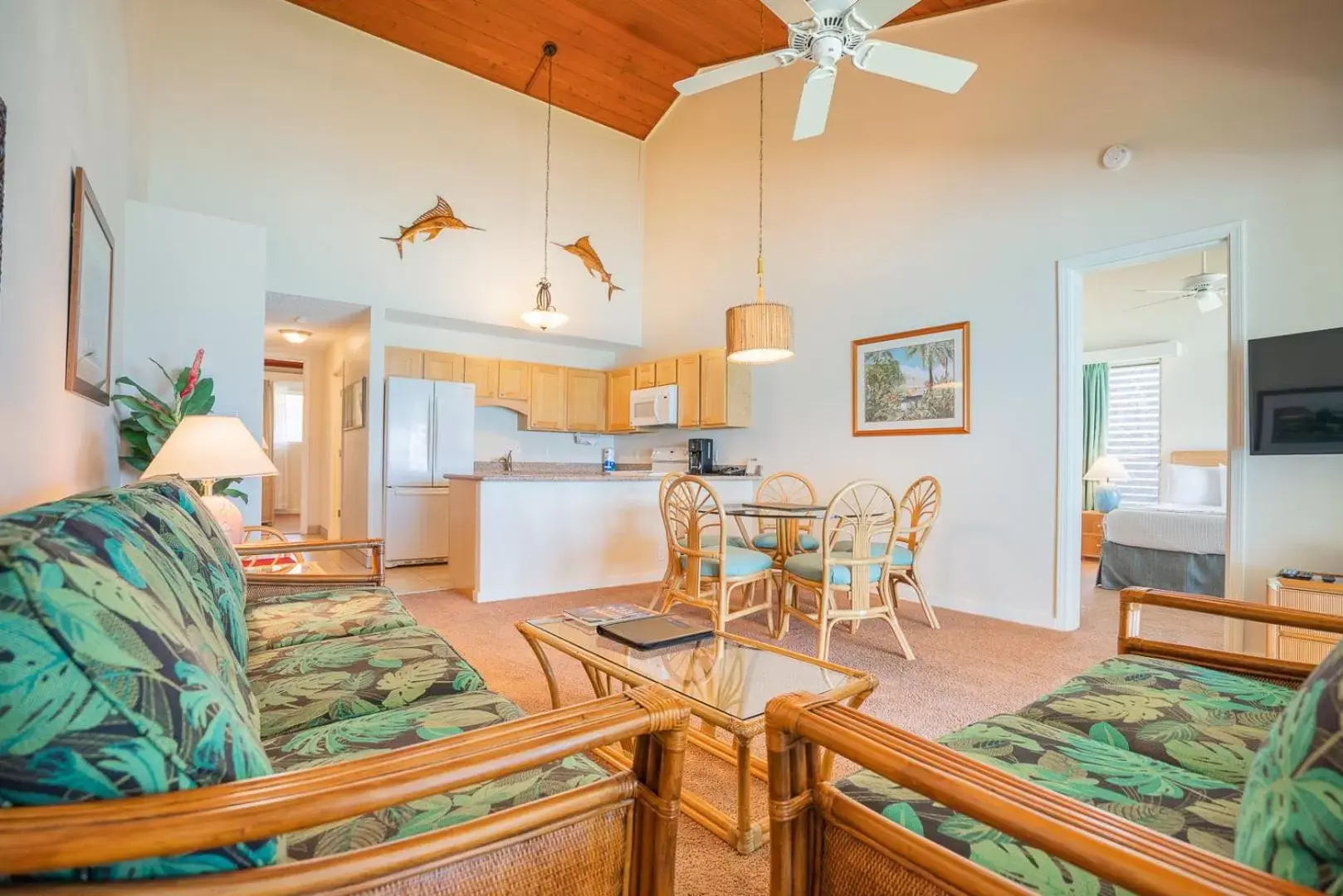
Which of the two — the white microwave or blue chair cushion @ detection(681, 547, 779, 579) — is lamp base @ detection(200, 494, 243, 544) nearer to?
blue chair cushion @ detection(681, 547, 779, 579)

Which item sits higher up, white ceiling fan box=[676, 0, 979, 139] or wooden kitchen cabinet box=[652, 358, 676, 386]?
white ceiling fan box=[676, 0, 979, 139]

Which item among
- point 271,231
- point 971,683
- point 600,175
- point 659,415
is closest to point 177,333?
point 271,231

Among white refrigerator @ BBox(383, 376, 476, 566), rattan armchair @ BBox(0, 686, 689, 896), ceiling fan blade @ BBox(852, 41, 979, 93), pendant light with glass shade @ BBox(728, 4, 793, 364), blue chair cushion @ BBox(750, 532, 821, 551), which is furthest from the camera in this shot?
white refrigerator @ BBox(383, 376, 476, 566)

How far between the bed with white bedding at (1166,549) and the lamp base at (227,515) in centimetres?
592

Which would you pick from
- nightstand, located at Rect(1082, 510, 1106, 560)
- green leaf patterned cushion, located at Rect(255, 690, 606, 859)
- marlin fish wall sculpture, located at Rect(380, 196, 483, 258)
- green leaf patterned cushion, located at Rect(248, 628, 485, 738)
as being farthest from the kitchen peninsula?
nightstand, located at Rect(1082, 510, 1106, 560)

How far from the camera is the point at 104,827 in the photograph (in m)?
0.52

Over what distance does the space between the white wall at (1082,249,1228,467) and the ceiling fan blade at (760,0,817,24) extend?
15.9ft

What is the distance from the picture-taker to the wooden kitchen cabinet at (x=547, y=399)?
21.5 feet

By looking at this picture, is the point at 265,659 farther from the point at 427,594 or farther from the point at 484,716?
the point at 427,594

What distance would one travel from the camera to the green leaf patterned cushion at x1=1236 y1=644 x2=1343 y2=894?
0.54 metres

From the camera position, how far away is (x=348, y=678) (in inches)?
57.0

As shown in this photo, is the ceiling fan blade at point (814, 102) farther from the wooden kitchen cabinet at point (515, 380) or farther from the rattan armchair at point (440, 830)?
the wooden kitchen cabinet at point (515, 380)

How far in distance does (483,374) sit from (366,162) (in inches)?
82.0

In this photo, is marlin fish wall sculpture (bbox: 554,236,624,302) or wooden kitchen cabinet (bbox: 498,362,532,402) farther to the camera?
wooden kitchen cabinet (bbox: 498,362,532,402)
